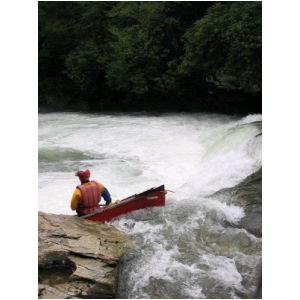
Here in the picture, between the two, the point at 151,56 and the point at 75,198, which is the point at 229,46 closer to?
the point at 151,56

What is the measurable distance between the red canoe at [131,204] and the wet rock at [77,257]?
13 centimetres

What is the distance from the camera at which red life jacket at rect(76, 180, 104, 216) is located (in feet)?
17.8

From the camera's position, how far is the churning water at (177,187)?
445 cm

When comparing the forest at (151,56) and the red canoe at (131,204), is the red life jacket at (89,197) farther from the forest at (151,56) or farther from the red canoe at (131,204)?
the forest at (151,56)

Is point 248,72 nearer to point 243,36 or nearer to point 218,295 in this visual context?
point 243,36

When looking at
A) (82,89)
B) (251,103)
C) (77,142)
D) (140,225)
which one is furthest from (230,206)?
(82,89)

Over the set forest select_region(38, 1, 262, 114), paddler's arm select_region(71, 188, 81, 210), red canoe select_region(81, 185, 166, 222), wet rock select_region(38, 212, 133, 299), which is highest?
forest select_region(38, 1, 262, 114)

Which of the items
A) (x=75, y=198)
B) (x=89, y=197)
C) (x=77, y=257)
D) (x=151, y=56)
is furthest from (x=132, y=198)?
(x=151, y=56)

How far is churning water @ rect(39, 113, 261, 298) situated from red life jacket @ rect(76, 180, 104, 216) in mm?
379

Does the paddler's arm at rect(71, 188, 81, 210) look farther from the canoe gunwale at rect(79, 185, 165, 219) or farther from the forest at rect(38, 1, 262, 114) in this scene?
the forest at rect(38, 1, 262, 114)

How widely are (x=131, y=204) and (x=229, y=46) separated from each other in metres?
7.13

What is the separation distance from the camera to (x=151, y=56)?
43.9ft

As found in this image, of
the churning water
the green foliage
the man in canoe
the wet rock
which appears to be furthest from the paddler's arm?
the green foliage

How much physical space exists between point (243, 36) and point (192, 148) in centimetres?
349
